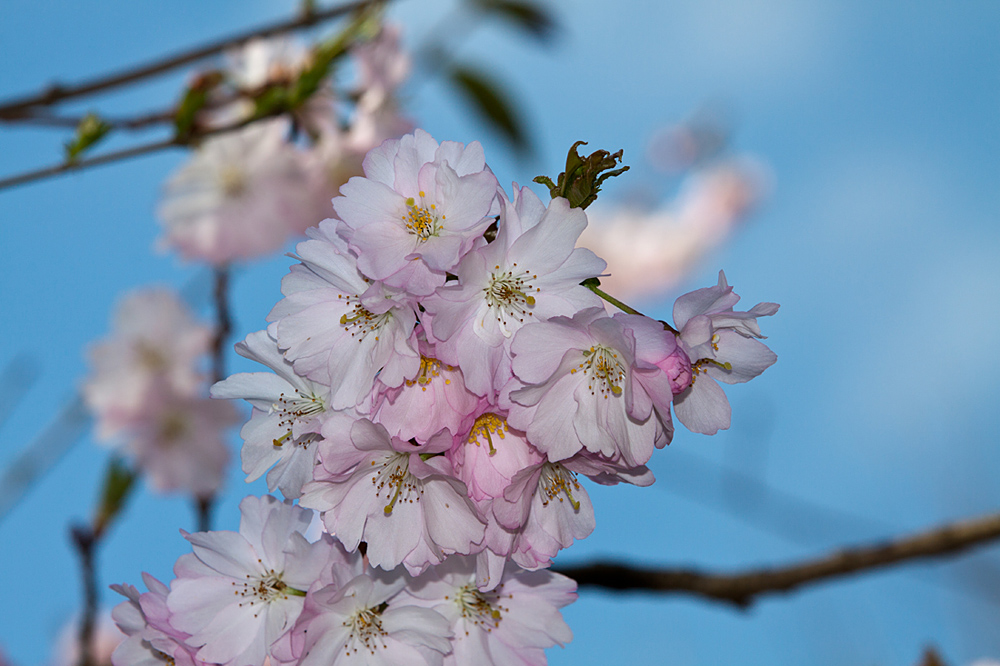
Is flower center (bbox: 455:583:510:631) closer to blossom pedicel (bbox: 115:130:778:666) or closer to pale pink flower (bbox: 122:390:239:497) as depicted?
blossom pedicel (bbox: 115:130:778:666)

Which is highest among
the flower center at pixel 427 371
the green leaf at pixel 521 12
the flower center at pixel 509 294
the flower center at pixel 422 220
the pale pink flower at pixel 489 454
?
the green leaf at pixel 521 12

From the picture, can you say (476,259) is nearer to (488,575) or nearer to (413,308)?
(413,308)

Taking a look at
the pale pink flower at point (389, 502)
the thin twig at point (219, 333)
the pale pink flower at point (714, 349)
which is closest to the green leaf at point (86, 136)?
the thin twig at point (219, 333)


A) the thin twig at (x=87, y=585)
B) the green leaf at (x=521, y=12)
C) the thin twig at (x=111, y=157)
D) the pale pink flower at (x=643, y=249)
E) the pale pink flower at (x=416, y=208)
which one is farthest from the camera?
the pale pink flower at (x=643, y=249)

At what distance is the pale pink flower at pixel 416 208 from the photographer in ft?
2.35

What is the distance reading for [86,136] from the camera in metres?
1.40

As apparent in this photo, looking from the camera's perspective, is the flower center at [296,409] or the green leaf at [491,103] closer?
the flower center at [296,409]

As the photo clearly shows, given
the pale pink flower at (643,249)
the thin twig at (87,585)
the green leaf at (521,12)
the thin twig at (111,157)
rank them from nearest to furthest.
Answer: the thin twig at (111,157) → the thin twig at (87,585) → the green leaf at (521,12) → the pale pink flower at (643,249)

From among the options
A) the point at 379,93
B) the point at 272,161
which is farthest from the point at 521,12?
the point at 272,161

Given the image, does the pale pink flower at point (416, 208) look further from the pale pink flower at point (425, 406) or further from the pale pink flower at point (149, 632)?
the pale pink flower at point (149, 632)

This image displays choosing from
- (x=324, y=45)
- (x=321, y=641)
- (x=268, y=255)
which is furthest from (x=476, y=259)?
(x=268, y=255)

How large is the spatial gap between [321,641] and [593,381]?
1.26 feet

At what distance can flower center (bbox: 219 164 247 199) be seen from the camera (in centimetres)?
237

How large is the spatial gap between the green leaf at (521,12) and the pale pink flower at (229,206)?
70 centimetres
